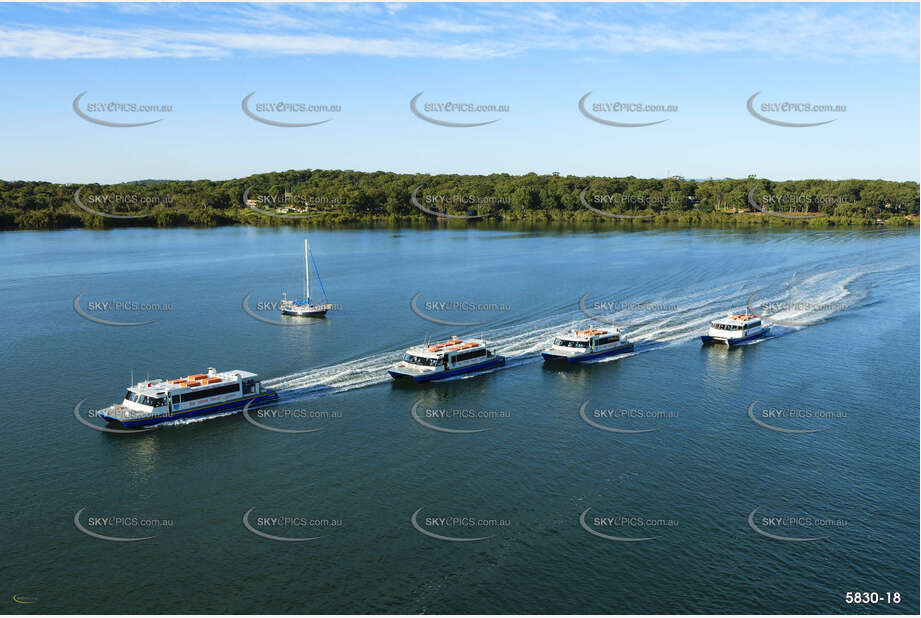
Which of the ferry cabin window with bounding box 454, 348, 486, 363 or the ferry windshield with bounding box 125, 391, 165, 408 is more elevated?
the ferry cabin window with bounding box 454, 348, 486, 363

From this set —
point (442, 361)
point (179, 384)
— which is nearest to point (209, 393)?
point (179, 384)

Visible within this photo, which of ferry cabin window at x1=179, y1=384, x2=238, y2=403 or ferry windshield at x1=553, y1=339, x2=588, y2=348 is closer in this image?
ferry cabin window at x1=179, y1=384, x2=238, y2=403

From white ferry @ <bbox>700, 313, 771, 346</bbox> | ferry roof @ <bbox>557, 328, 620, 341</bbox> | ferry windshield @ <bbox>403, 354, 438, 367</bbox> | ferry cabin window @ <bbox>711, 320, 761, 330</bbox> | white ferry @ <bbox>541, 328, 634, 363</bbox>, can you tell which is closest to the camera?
ferry windshield @ <bbox>403, 354, 438, 367</bbox>

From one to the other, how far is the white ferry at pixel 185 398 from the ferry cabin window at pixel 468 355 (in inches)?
479

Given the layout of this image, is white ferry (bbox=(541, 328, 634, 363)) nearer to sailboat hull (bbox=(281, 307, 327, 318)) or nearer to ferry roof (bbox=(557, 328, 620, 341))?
ferry roof (bbox=(557, 328, 620, 341))

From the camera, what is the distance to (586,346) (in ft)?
165

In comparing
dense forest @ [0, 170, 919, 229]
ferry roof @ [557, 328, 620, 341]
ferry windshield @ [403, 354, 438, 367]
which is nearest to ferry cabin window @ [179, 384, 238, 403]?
ferry windshield @ [403, 354, 438, 367]

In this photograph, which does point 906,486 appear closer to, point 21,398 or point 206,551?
point 206,551

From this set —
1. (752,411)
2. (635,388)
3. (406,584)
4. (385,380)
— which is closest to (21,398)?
(385,380)

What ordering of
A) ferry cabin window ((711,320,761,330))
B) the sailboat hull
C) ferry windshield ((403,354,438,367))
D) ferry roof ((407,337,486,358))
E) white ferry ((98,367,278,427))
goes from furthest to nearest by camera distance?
the sailboat hull < ferry cabin window ((711,320,761,330)) < ferry roof ((407,337,486,358)) < ferry windshield ((403,354,438,367)) < white ferry ((98,367,278,427))

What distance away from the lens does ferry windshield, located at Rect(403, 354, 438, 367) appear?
45.4 m

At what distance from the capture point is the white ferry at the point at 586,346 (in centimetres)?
4966

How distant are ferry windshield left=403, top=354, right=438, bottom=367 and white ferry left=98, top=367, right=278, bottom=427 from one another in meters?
9.28

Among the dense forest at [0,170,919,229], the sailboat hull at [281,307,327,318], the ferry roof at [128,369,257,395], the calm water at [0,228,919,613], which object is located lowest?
the calm water at [0,228,919,613]
